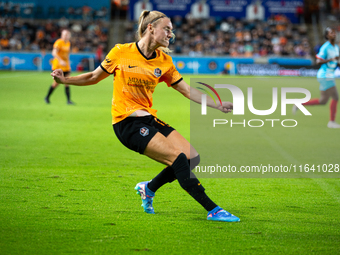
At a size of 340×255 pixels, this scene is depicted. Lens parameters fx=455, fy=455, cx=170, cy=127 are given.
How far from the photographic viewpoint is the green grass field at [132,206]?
12.5 feet

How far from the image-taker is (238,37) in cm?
4306

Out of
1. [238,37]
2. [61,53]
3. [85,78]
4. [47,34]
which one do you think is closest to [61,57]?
[61,53]

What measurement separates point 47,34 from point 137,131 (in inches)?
1548

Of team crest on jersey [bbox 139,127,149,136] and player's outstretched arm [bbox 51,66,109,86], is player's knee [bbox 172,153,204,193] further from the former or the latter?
player's outstretched arm [bbox 51,66,109,86]

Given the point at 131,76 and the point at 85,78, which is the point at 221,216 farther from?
the point at 85,78

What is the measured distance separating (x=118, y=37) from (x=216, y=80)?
59.3ft

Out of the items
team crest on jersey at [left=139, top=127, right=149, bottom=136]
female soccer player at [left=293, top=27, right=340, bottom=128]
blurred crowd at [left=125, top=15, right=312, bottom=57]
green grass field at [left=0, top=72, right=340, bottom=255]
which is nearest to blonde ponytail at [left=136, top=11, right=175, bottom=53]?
team crest on jersey at [left=139, top=127, right=149, bottom=136]

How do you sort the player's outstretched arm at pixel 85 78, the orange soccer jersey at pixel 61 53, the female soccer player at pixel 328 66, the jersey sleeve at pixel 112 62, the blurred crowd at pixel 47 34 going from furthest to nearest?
the blurred crowd at pixel 47 34
the orange soccer jersey at pixel 61 53
the female soccer player at pixel 328 66
the player's outstretched arm at pixel 85 78
the jersey sleeve at pixel 112 62

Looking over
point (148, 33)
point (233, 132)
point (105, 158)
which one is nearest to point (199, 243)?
point (148, 33)

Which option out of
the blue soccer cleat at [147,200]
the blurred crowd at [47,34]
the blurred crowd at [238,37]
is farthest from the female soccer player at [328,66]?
the blurred crowd at [47,34]

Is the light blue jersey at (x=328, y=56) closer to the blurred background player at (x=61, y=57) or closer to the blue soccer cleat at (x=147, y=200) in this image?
the blue soccer cleat at (x=147, y=200)

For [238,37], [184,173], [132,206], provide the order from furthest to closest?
[238,37], [132,206], [184,173]

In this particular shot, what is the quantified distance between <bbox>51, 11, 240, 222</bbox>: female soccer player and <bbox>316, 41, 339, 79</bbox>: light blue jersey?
7.21m

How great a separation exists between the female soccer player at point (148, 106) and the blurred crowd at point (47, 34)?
3485cm
